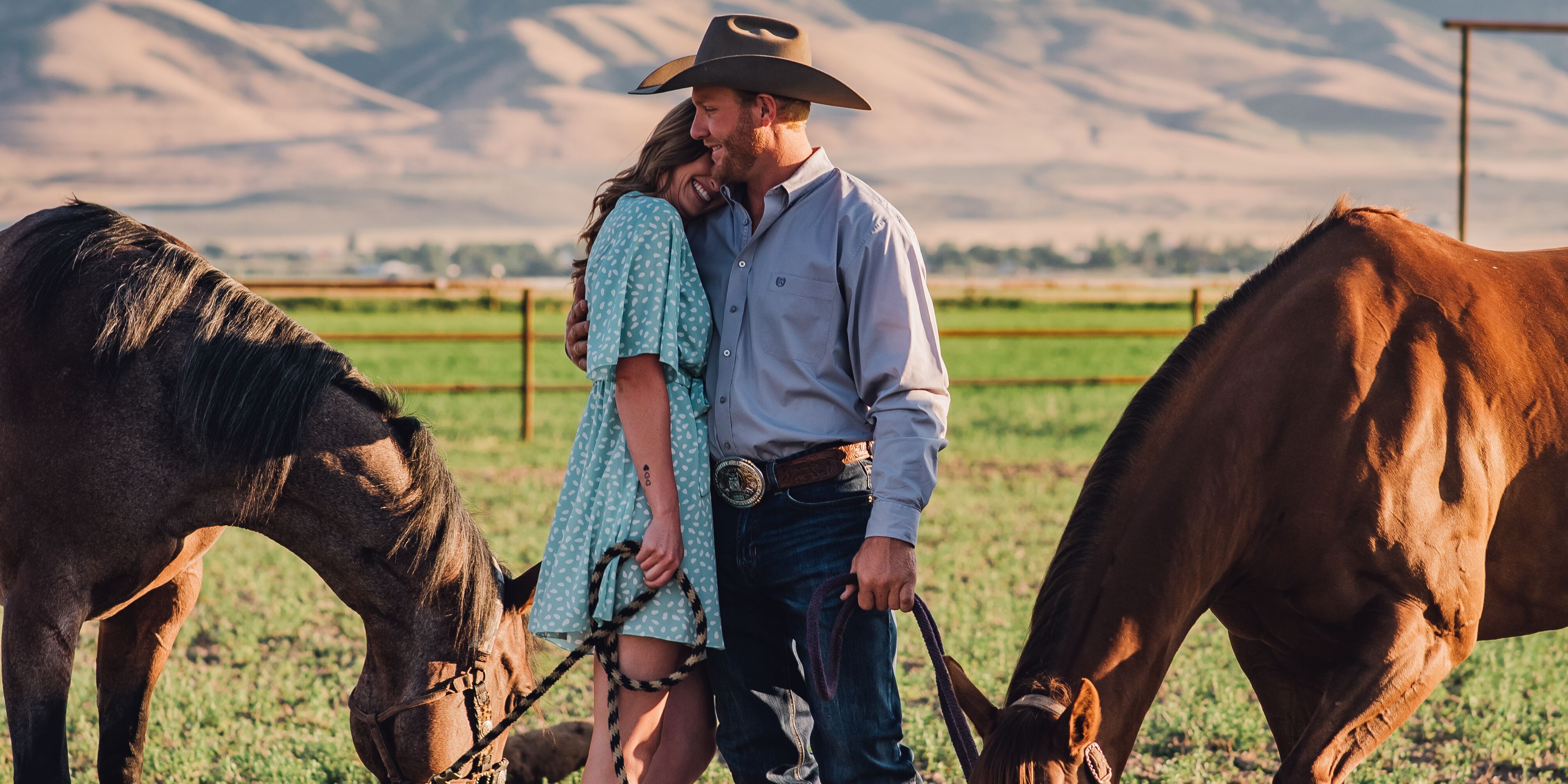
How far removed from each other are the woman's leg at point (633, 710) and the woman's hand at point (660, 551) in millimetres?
139

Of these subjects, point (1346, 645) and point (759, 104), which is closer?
point (759, 104)

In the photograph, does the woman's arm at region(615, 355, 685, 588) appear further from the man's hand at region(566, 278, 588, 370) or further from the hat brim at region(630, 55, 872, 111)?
the hat brim at region(630, 55, 872, 111)

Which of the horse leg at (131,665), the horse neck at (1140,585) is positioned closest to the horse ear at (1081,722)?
the horse neck at (1140,585)

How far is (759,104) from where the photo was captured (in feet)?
7.26

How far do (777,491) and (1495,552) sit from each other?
5.37ft

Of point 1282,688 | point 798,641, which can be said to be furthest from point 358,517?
point 1282,688

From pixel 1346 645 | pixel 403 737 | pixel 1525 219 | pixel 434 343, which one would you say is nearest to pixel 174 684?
pixel 403 737

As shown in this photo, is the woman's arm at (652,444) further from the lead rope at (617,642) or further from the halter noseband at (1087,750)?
the halter noseband at (1087,750)

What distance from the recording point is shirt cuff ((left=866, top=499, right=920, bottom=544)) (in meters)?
2.12

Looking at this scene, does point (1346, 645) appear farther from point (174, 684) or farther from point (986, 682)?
point (174, 684)

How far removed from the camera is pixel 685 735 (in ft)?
7.97

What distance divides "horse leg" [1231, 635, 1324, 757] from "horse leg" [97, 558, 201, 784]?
2555 mm

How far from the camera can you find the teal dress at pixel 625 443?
220 cm

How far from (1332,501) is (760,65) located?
1.41m
